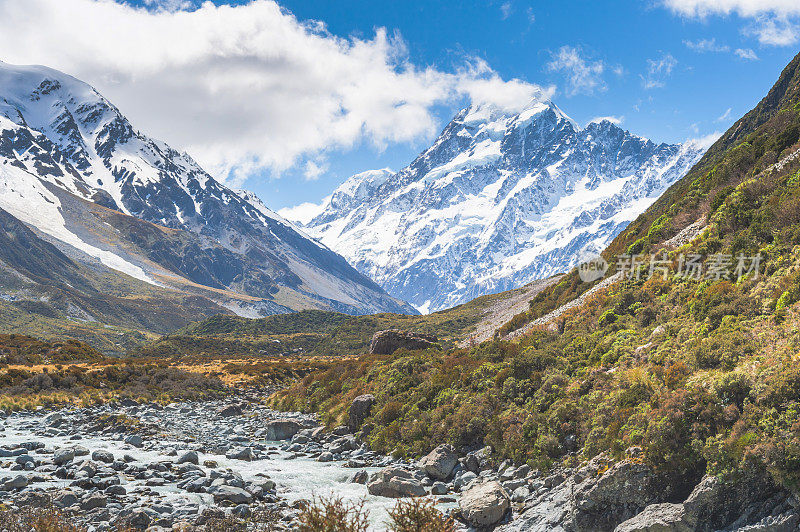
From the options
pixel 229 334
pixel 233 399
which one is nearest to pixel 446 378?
pixel 233 399

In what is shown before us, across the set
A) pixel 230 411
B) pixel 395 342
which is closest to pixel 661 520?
pixel 230 411

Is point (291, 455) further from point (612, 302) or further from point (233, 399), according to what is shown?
point (233, 399)

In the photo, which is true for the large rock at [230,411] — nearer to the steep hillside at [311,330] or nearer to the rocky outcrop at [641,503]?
the rocky outcrop at [641,503]

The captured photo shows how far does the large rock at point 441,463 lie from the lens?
19.5 meters

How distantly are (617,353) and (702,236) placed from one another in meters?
9.39

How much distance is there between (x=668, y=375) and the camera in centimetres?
1517

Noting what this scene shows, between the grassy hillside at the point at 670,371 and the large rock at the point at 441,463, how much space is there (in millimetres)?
1053

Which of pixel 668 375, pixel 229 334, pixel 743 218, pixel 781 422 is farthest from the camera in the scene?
pixel 229 334

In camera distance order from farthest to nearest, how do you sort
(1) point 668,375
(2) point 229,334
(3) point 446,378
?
(2) point 229,334
(3) point 446,378
(1) point 668,375

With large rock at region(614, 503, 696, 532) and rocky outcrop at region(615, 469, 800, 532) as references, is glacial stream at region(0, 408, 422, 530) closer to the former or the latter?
large rock at region(614, 503, 696, 532)

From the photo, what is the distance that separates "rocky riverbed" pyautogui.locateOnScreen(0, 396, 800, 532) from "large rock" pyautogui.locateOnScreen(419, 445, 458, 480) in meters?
0.05

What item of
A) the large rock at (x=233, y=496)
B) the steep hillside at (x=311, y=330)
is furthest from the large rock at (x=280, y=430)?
the steep hillside at (x=311, y=330)

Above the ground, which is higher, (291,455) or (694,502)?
(694,502)

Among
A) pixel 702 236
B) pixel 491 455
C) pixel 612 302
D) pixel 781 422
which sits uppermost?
pixel 702 236
